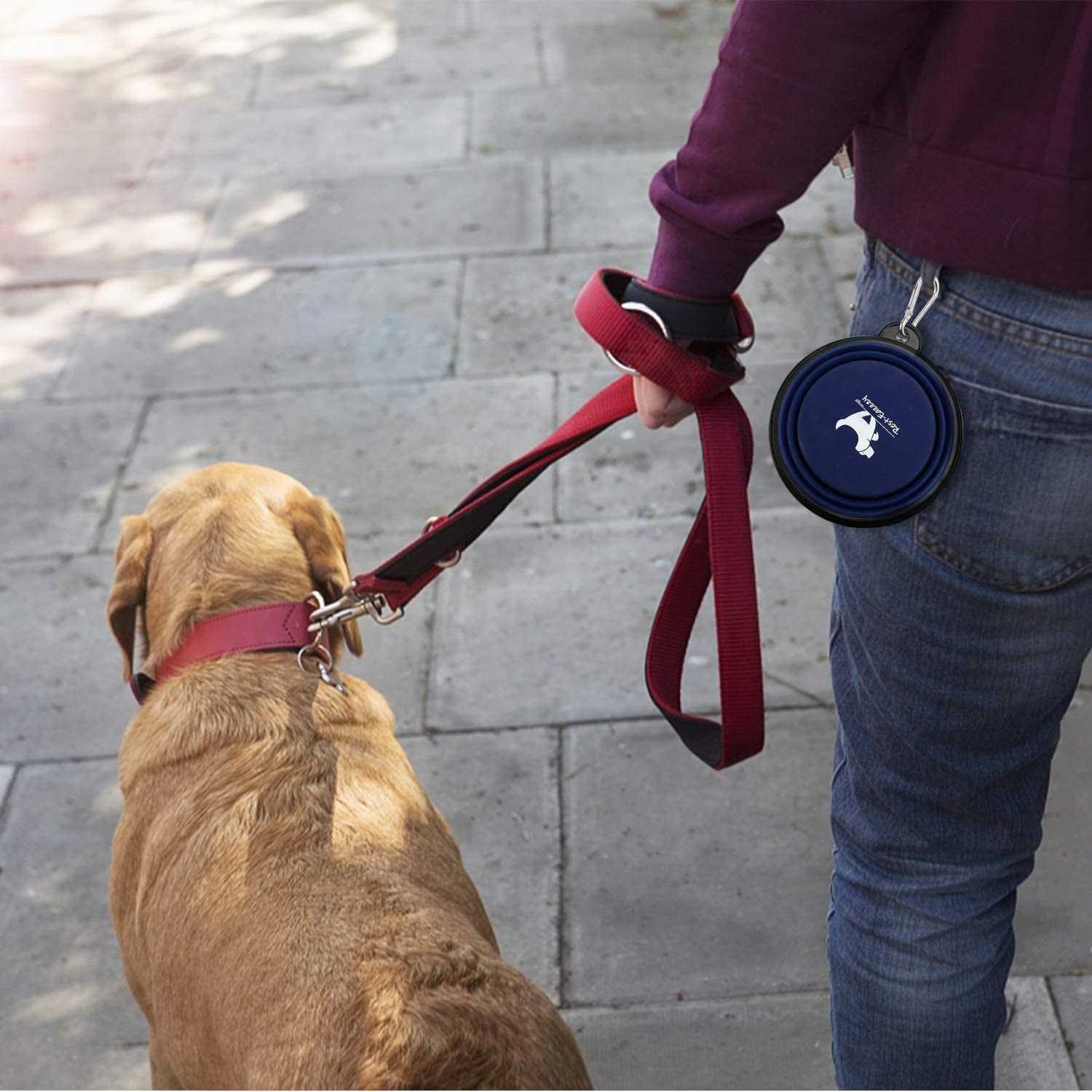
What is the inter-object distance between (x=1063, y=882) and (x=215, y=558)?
2.01 meters

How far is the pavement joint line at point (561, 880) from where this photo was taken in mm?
2660

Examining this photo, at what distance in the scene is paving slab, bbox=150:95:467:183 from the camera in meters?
6.20

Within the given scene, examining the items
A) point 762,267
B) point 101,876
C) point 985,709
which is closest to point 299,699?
point 101,876

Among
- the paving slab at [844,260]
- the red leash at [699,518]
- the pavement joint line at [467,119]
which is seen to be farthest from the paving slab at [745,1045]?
the pavement joint line at [467,119]

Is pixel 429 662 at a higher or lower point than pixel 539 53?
lower

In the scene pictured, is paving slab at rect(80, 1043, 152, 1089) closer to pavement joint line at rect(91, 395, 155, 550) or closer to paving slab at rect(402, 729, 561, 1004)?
paving slab at rect(402, 729, 561, 1004)

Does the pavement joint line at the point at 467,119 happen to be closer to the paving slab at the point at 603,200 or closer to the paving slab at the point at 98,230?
the paving slab at the point at 603,200

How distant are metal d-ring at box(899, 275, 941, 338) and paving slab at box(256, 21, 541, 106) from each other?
5.99 metres

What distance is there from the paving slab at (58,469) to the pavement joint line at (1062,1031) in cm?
310

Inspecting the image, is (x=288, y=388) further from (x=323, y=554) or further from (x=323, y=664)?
(x=323, y=664)

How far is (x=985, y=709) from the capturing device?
151cm

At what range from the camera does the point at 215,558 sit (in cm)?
248

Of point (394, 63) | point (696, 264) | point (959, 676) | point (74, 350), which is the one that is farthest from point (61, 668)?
point (394, 63)

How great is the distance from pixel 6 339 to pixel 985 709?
465cm
